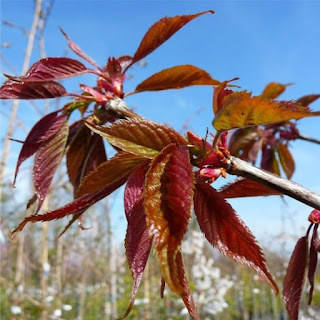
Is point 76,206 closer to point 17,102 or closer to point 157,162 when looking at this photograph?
point 157,162

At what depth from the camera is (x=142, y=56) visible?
57 centimetres

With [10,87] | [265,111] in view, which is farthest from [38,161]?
[265,111]

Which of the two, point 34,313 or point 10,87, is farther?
point 34,313

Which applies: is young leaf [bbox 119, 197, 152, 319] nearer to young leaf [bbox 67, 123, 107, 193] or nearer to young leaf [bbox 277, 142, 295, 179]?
young leaf [bbox 67, 123, 107, 193]

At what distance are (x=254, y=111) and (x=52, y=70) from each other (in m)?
0.30

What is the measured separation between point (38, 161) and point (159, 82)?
182mm

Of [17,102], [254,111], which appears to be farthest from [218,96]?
[17,102]

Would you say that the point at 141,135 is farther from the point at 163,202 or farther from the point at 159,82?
the point at 159,82

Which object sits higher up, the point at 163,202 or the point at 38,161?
the point at 38,161

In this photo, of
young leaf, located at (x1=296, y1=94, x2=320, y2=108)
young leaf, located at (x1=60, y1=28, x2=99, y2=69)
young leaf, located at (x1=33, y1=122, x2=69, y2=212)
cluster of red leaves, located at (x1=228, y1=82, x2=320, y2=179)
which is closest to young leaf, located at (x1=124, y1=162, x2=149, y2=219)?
young leaf, located at (x1=33, y1=122, x2=69, y2=212)

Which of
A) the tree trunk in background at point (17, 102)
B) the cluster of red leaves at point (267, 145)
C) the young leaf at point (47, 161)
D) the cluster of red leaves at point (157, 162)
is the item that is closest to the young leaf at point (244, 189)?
the cluster of red leaves at point (157, 162)

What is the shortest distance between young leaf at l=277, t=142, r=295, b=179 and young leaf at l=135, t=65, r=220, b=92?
52 cm

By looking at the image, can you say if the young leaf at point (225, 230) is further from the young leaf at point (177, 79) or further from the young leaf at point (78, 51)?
the young leaf at point (78, 51)

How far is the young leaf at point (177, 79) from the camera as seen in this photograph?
1.66 ft
